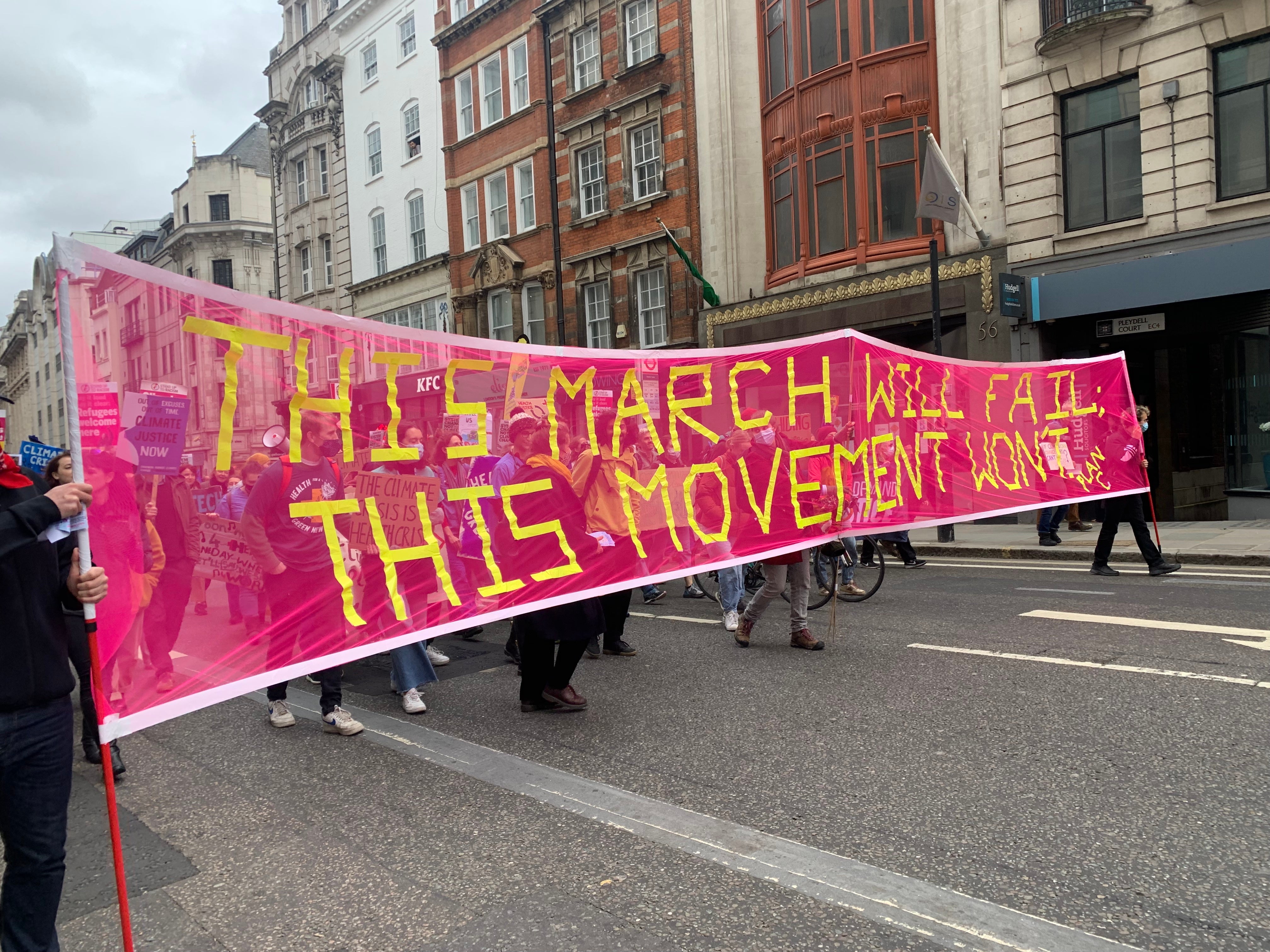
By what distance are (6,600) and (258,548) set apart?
1.79 metres

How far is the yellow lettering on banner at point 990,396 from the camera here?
966cm

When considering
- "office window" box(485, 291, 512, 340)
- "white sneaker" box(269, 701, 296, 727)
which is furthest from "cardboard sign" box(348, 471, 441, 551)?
"office window" box(485, 291, 512, 340)

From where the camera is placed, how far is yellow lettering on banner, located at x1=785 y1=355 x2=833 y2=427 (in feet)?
25.6

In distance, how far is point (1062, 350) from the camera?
17.7 meters

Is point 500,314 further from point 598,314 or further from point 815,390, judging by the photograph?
point 815,390

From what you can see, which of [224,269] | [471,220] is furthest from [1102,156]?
[224,269]

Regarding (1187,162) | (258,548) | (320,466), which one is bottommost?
(258,548)

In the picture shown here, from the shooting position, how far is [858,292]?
1972 cm

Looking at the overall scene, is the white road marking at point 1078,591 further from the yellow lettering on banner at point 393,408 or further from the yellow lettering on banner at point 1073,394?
the yellow lettering on banner at point 393,408

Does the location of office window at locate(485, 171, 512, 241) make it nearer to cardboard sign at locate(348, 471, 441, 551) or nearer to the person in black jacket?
cardboard sign at locate(348, 471, 441, 551)

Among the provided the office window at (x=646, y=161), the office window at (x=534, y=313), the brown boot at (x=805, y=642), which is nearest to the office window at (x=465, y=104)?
the office window at (x=534, y=313)

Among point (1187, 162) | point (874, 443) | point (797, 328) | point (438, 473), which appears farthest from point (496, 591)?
point (797, 328)

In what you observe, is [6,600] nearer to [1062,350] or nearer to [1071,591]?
[1071,591]

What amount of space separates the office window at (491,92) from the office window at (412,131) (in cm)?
369
